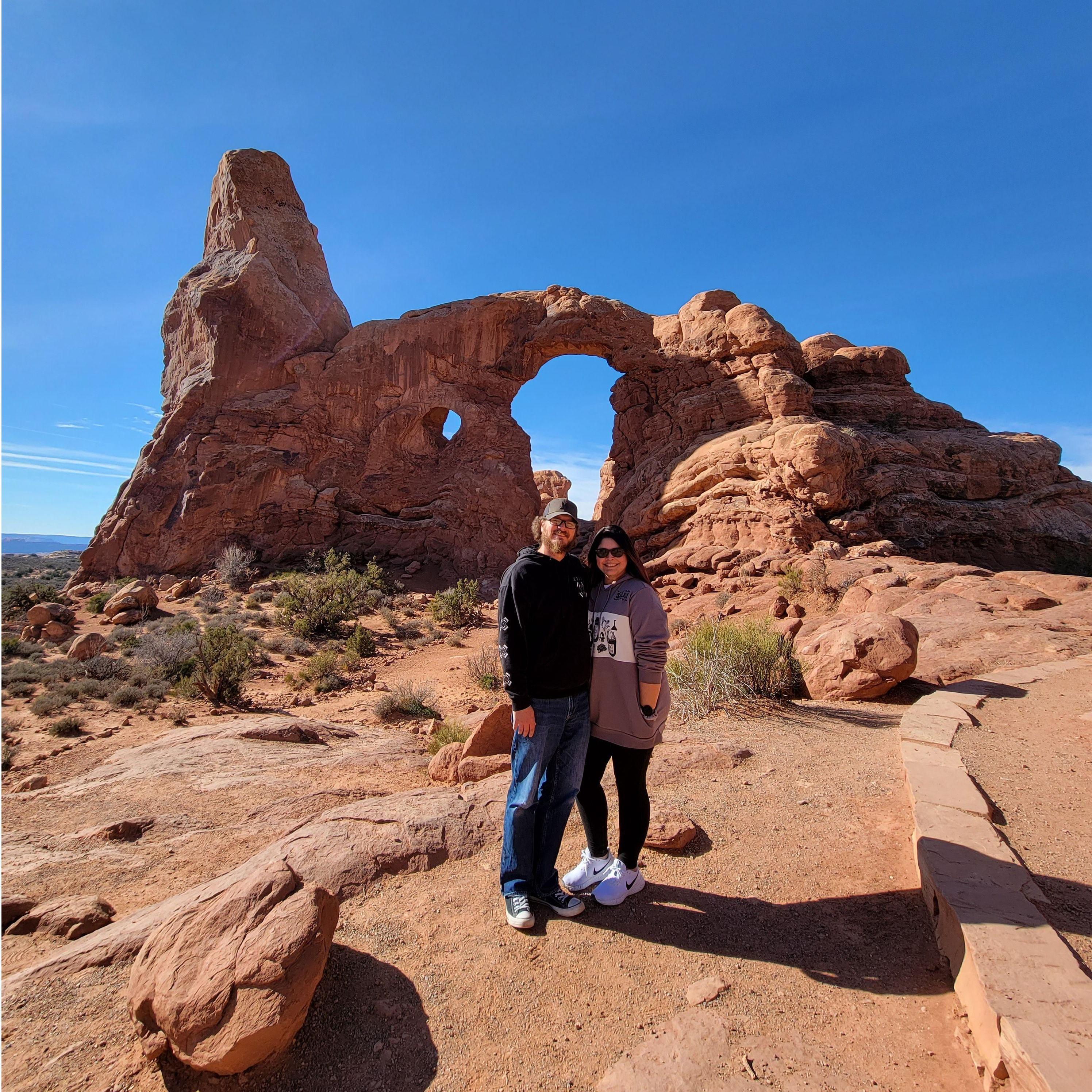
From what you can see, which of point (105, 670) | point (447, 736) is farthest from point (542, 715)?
point (105, 670)

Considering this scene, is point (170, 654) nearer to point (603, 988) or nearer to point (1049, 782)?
point (603, 988)

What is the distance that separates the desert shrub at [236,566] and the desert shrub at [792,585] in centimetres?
1589

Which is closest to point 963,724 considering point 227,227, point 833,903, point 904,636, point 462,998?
→ point 904,636

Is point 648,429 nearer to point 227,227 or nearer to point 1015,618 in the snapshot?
point 1015,618

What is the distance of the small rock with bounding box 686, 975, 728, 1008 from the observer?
7.51 feet

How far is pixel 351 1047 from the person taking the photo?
209 cm

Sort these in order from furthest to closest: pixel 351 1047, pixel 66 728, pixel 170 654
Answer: pixel 170 654 < pixel 66 728 < pixel 351 1047

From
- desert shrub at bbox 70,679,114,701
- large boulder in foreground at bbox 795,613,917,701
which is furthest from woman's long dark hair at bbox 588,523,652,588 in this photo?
desert shrub at bbox 70,679,114,701

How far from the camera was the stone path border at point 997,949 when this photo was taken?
1800 mm

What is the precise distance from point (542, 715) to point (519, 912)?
35.5 inches

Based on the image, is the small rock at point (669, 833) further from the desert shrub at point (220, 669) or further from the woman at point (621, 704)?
the desert shrub at point (220, 669)

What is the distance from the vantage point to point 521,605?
2.79 meters

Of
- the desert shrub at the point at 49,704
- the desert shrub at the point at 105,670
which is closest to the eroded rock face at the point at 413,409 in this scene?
the desert shrub at the point at 105,670

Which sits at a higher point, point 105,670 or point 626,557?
point 626,557
